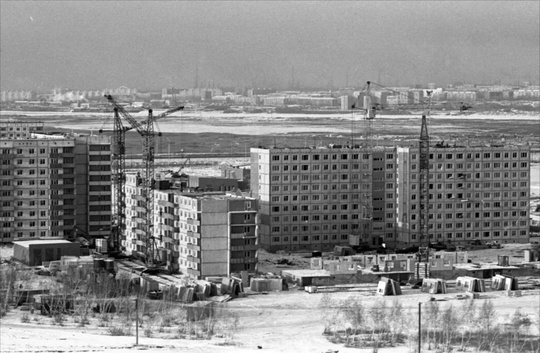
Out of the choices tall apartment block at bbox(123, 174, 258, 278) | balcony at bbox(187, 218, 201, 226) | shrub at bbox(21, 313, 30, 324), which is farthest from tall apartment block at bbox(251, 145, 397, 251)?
shrub at bbox(21, 313, 30, 324)

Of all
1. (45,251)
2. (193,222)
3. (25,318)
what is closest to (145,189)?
(45,251)

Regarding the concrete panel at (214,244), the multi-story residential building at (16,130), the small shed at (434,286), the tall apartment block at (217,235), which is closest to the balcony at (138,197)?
the tall apartment block at (217,235)

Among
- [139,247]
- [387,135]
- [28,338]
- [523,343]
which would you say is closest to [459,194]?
[139,247]

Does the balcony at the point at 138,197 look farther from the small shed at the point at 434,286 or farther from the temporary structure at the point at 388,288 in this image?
the small shed at the point at 434,286

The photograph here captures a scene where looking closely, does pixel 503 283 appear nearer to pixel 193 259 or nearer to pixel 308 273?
pixel 308 273

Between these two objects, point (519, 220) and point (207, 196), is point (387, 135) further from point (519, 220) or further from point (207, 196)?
point (207, 196)

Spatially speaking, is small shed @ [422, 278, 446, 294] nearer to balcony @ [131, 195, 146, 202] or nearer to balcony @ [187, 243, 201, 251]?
balcony @ [187, 243, 201, 251]
